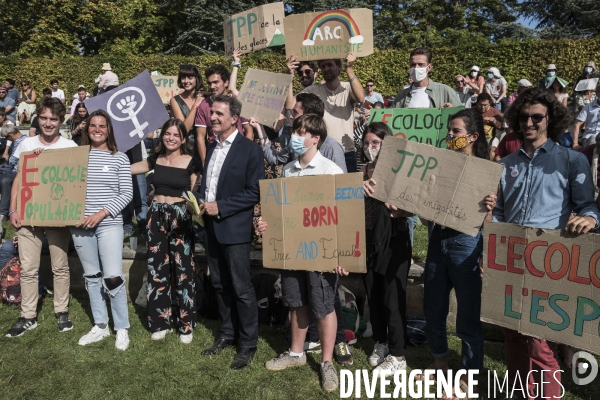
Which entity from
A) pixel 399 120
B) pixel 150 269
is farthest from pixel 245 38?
pixel 150 269

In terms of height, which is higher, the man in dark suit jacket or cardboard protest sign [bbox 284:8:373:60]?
cardboard protest sign [bbox 284:8:373:60]

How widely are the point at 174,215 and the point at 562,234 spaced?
11.4ft

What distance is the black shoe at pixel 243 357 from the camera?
179 inches

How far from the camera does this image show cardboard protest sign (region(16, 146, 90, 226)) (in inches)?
195

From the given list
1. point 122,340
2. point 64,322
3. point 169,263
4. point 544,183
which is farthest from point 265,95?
point 544,183

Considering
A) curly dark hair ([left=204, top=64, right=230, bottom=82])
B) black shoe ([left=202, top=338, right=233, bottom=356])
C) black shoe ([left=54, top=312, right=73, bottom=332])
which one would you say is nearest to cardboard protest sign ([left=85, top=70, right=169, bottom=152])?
curly dark hair ([left=204, top=64, right=230, bottom=82])

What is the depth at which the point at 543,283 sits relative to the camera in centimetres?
331

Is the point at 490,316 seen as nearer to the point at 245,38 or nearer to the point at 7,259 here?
the point at 245,38

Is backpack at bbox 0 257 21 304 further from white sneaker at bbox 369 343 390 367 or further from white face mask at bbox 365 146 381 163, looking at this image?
white face mask at bbox 365 146 381 163

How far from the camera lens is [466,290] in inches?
151

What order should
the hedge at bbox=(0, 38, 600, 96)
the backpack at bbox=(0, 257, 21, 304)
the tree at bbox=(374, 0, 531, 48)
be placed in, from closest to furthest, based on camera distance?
the backpack at bbox=(0, 257, 21, 304) → the hedge at bbox=(0, 38, 600, 96) → the tree at bbox=(374, 0, 531, 48)

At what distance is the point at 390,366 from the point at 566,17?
30.1 metres

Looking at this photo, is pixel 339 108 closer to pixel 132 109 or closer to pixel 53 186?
pixel 132 109

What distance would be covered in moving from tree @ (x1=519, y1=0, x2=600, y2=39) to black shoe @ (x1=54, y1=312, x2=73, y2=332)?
27.9 m
